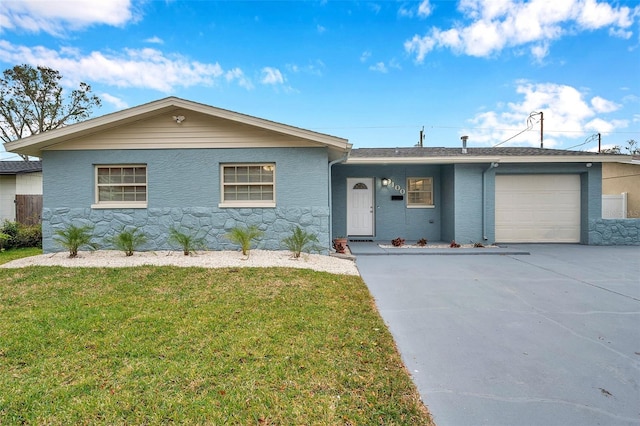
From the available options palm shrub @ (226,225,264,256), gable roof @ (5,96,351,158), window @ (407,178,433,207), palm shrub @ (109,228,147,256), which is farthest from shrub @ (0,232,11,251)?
window @ (407,178,433,207)

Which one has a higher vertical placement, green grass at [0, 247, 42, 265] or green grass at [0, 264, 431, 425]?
green grass at [0, 247, 42, 265]

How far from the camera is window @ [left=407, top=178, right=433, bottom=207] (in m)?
10.0

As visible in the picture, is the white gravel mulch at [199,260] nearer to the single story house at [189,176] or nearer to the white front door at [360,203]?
the single story house at [189,176]

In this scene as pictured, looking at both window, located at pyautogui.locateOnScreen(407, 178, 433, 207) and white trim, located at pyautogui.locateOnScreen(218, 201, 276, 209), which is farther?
window, located at pyautogui.locateOnScreen(407, 178, 433, 207)

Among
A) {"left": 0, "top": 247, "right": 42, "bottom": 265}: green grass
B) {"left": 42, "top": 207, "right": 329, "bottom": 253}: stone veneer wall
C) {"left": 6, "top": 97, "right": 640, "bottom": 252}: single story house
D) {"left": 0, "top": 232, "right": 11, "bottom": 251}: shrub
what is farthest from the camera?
{"left": 0, "top": 232, "right": 11, "bottom": 251}: shrub

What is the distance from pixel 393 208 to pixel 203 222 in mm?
6078

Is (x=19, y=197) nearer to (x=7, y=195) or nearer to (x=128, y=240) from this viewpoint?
(x=7, y=195)

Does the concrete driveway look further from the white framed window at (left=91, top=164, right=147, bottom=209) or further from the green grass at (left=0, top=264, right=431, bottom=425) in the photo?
the white framed window at (left=91, top=164, right=147, bottom=209)

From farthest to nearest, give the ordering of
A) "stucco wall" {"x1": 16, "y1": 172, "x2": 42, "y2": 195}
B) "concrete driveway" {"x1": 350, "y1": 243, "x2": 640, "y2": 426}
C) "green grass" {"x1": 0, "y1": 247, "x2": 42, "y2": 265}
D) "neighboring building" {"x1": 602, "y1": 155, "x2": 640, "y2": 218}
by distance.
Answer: "neighboring building" {"x1": 602, "y1": 155, "x2": 640, "y2": 218} → "stucco wall" {"x1": 16, "y1": 172, "x2": 42, "y2": 195} → "green grass" {"x1": 0, "y1": 247, "x2": 42, "y2": 265} → "concrete driveway" {"x1": 350, "y1": 243, "x2": 640, "y2": 426}

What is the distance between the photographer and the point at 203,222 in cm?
730

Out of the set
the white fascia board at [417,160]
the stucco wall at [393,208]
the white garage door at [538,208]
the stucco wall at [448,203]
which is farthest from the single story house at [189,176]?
the white garage door at [538,208]

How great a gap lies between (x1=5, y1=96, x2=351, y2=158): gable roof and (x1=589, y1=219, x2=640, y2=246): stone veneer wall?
336 inches

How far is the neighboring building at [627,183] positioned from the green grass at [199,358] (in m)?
15.4

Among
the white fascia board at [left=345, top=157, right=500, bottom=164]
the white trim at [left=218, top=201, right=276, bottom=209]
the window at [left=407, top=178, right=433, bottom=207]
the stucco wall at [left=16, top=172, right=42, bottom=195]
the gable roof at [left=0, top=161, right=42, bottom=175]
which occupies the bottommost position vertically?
the white trim at [left=218, top=201, right=276, bottom=209]
